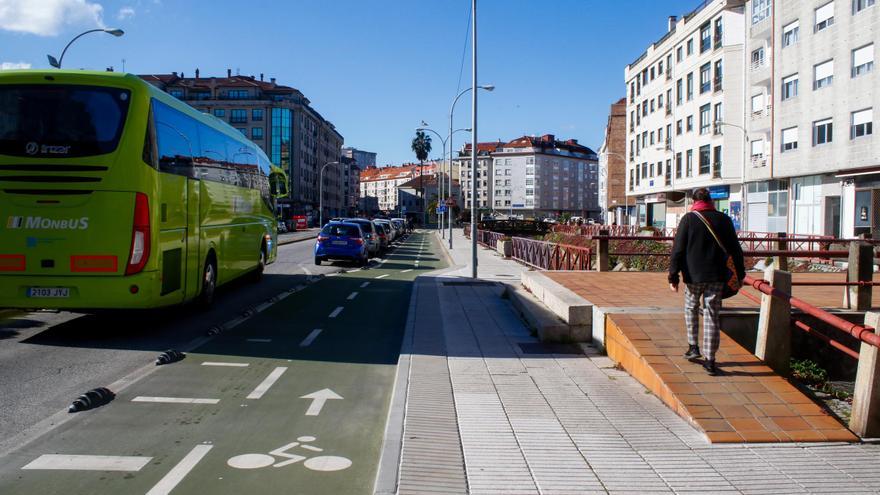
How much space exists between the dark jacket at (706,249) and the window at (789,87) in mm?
34837

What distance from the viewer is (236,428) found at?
18.4 feet

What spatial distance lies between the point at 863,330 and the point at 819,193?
33936 millimetres

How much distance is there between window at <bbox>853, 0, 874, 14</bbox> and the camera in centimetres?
3034

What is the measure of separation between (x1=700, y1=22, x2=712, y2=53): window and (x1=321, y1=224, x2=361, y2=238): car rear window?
34.0 meters

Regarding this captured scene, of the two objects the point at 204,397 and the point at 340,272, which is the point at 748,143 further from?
the point at 204,397

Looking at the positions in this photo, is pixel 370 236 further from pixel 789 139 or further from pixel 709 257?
pixel 709 257

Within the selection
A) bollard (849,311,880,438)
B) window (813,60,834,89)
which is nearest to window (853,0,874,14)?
window (813,60,834,89)

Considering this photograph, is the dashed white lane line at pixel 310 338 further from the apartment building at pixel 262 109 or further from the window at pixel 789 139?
the apartment building at pixel 262 109

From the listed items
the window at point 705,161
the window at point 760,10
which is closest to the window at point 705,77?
the window at point 705,161

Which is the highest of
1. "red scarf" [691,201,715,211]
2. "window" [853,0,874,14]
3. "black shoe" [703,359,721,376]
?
"window" [853,0,874,14]

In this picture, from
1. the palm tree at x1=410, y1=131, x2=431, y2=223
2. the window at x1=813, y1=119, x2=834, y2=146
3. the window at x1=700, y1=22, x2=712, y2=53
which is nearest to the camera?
the window at x1=813, y1=119, x2=834, y2=146

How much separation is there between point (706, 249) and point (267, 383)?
458 cm

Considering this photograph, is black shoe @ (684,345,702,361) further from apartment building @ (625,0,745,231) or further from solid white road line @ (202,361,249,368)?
apartment building @ (625,0,745,231)

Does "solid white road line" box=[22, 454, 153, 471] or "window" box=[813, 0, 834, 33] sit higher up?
"window" box=[813, 0, 834, 33]
